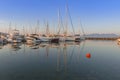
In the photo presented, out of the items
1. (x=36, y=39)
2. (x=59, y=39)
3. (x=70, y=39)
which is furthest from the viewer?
(x=70, y=39)

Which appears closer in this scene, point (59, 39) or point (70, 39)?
point (59, 39)

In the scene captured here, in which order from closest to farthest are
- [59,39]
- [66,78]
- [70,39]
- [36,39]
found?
1. [66,78]
2. [36,39]
3. [59,39]
4. [70,39]

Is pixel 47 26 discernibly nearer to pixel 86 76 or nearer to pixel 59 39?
pixel 59 39

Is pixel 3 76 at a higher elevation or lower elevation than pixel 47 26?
lower

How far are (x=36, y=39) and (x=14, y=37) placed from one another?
31.5 ft

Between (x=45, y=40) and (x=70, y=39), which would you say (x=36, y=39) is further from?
(x=70, y=39)

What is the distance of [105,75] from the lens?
14.5 metres

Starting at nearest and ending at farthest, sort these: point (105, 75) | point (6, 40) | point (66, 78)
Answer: point (66, 78)
point (105, 75)
point (6, 40)

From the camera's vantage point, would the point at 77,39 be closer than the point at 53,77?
No

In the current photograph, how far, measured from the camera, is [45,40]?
2704 inches

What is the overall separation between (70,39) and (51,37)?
1243 cm

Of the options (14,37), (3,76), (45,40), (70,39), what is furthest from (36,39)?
(3,76)

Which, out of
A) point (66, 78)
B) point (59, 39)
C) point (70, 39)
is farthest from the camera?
point (70, 39)

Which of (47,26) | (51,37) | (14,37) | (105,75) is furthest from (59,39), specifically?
(105,75)
